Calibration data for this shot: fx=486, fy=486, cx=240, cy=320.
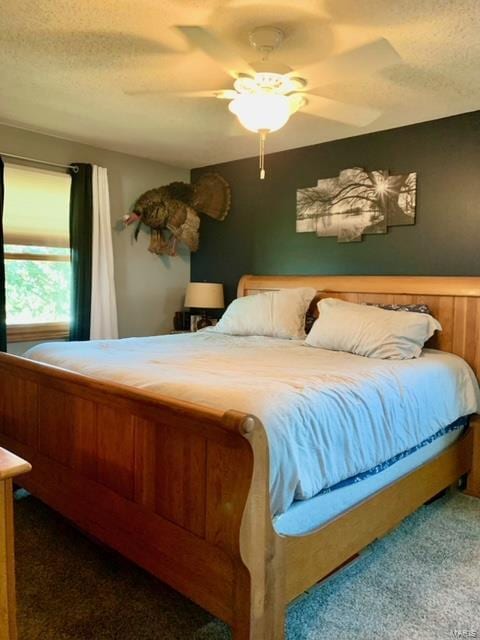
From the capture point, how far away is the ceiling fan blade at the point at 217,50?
7.04ft

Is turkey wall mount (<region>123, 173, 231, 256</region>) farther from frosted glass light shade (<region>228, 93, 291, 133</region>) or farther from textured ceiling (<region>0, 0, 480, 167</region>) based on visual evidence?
frosted glass light shade (<region>228, 93, 291, 133</region>)

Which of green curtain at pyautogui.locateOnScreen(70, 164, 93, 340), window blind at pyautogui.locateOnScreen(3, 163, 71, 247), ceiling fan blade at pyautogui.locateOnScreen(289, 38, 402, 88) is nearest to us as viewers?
ceiling fan blade at pyautogui.locateOnScreen(289, 38, 402, 88)

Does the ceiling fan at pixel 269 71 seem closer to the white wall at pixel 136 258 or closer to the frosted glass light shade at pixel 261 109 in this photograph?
the frosted glass light shade at pixel 261 109

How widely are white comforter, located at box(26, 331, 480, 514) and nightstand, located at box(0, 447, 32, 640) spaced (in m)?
0.71

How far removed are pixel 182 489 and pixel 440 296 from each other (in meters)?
2.21

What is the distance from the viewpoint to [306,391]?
1.86m

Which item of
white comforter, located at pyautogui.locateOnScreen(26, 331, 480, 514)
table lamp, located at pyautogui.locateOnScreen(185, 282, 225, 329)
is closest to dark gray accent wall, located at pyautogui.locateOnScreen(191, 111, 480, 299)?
table lamp, located at pyautogui.locateOnScreen(185, 282, 225, 329)

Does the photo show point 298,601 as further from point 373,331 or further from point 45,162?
point 45,162

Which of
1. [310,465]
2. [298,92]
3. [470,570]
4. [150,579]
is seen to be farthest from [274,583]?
[298,92]

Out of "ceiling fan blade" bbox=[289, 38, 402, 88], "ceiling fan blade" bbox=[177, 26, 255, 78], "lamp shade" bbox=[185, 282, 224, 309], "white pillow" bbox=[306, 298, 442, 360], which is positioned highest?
"ceiling fan blade" bbox=[177, 26, 255, 78]

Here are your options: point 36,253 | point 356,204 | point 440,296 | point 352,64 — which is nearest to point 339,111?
point 352,64

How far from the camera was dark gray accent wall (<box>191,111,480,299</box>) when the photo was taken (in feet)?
10.6

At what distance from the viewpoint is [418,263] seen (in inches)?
136

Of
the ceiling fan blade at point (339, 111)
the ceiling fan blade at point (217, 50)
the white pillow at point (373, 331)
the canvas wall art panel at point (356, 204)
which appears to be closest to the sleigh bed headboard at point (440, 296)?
the white pillow at point (373, 331)
